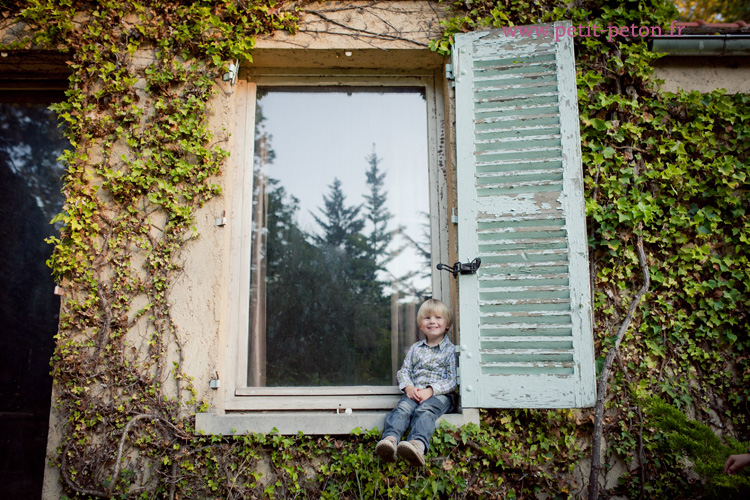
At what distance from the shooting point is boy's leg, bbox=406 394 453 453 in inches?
A: 109

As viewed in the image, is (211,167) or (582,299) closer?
(582,299)

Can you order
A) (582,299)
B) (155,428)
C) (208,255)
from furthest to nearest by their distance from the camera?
(208,255), (155,428), (582,299)

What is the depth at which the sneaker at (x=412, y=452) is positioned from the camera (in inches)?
102

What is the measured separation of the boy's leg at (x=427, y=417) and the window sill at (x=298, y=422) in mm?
70

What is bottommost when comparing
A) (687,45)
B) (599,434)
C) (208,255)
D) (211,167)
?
(599,434)

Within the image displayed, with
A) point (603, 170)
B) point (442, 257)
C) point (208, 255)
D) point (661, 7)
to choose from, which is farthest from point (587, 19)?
point (208, 255)

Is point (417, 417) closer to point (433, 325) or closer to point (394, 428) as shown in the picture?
point (394, 428)

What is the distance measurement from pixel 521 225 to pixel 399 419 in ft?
4.27

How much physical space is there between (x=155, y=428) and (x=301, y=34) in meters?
2.67

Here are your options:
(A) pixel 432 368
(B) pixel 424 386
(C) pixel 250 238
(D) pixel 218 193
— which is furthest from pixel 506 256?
(D) pixel 218 193

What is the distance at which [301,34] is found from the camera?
3.54m

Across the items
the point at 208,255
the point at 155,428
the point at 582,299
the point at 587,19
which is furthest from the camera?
the point at 587,19

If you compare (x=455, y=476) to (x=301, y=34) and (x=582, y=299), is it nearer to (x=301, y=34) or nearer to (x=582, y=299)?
(x=582, y=299)

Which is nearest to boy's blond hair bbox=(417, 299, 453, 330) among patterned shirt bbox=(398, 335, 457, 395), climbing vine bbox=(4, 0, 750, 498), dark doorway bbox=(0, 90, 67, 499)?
patterned shirt bbox=(398, 335, 457, 395)
